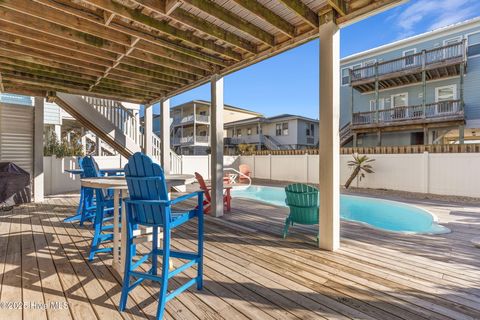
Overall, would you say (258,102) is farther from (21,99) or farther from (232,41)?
(232,41)

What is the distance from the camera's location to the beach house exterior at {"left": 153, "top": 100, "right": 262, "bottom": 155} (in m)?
21.2

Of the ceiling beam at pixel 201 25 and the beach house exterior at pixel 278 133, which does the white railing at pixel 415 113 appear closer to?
the beach house exterior at pixel 278 133

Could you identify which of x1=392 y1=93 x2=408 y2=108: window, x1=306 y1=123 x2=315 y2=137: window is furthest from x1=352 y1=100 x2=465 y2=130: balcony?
x1=306 y1=123 x2=315 y2=137: window

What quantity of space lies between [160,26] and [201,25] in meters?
0.56

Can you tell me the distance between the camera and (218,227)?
4.31 meters

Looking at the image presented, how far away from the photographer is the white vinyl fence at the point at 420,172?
23.8 feet

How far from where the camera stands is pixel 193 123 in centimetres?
2147

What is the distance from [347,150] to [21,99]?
11.2 metres

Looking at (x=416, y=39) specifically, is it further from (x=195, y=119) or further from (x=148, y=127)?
(x=195, y=119)

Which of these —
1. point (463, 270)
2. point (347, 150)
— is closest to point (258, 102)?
point (347, 150)

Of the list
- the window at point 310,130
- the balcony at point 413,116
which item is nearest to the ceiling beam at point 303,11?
the balcony at point 413,116

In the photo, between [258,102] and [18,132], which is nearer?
[18,132]

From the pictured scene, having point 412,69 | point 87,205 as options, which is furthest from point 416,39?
point 87,205

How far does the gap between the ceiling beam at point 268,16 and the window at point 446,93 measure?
12688 millimetres
